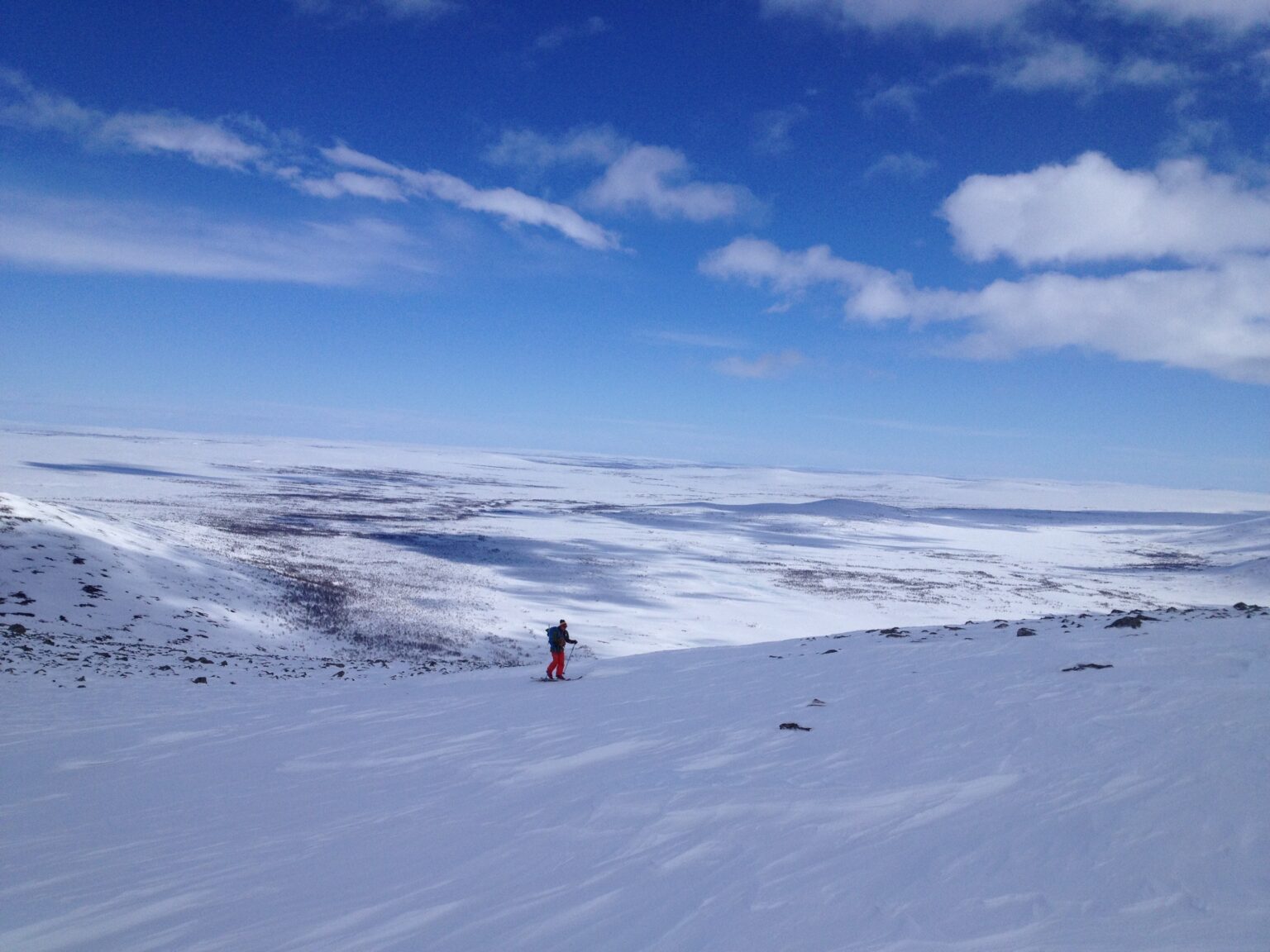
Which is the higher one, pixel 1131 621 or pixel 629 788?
pixel 1131 621

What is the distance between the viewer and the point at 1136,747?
565 centimetres

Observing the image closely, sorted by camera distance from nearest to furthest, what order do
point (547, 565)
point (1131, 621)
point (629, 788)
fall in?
1. point (629, 788)
2. point (1131, 621)
3. point (547, 565)

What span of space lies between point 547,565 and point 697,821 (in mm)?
34495

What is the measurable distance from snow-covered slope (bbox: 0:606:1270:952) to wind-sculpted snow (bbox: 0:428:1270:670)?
1051cm

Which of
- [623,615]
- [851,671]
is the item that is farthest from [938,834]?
[623,615]

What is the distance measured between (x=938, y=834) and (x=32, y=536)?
96.6 ft

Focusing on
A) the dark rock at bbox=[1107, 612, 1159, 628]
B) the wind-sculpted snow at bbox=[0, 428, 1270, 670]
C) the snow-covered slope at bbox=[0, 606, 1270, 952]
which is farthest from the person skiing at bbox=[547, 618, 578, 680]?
the dark rock at bbox=[1107, 612, 1159, 628]

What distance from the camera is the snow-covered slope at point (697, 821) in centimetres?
374

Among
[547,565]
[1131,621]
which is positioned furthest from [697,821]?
[547,565]

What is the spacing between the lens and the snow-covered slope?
3.74 meters

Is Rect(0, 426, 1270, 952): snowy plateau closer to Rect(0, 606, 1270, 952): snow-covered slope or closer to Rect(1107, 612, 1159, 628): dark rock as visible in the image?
Rect(0, 606, 1270, 952): snow-covered slope

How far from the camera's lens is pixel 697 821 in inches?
206

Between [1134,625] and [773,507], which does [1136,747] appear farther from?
[773,507]

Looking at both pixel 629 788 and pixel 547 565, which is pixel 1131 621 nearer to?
pixel 629 788
